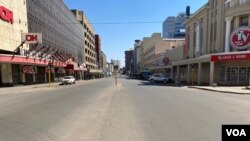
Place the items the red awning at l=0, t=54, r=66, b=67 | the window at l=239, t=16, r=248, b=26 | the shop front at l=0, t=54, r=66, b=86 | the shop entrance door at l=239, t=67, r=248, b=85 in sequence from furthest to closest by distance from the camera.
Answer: the shop entrance door at l=239, t=67, r=248, b=85 < the window at l=239, t=16, r=248, b=26 < the shop front at l=0, t=54, r=66, b=86 < the red awning at l=0, t=54, r=66, b=67

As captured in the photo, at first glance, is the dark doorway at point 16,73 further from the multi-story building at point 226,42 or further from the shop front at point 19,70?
the multi-story building at point 226,42

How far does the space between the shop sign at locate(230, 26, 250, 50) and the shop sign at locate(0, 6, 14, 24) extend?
3331 centimetres

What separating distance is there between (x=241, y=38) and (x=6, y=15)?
3444cm

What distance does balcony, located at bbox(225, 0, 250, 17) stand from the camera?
109 ft

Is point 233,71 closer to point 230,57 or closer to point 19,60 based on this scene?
point 230,57

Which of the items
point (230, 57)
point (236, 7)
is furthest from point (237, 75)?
point (236, 7)

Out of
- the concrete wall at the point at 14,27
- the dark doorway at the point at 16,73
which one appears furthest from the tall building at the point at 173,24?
the dark doorway at the point at 16,73

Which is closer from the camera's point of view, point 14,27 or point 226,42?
point 226,42

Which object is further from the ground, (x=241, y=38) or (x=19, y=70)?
(x=241, y=38)

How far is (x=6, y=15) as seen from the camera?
34500 millimetres

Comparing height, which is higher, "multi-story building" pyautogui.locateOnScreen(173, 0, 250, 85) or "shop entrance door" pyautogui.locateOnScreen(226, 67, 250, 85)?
"multi-story building" pyautogui.locateOnScreen(173, 0, 250, 85)

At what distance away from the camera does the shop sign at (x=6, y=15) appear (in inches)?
1311

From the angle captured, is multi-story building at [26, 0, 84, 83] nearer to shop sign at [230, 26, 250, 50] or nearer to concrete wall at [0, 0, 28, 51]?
concrete wall at [0, 0, 28, 51]

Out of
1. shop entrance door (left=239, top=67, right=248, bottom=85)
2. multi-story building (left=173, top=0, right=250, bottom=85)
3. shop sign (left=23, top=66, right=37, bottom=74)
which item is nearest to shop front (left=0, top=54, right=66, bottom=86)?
shop sign (left=23, top=66, right=37, bottom=74)
